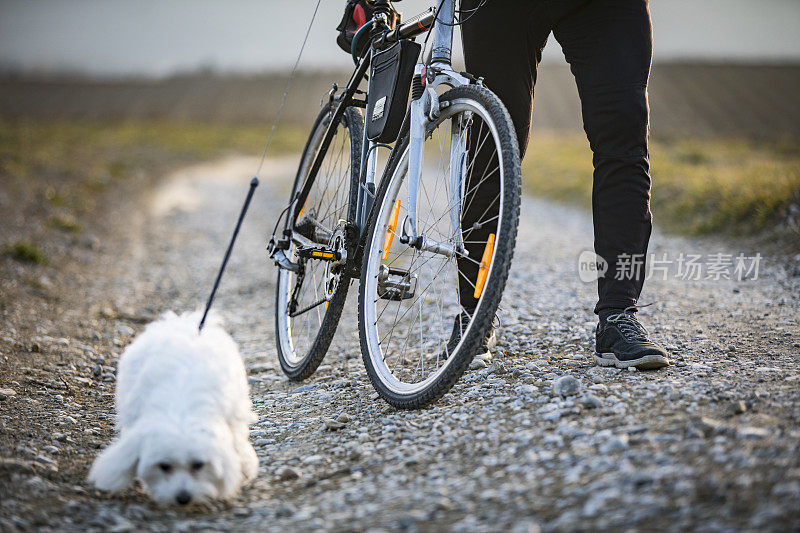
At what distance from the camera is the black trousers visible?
103 inches

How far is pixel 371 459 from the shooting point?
2.19 metres

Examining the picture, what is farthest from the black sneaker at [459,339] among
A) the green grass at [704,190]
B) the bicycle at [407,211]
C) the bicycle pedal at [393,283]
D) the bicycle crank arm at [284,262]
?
the green grass at [704,190]

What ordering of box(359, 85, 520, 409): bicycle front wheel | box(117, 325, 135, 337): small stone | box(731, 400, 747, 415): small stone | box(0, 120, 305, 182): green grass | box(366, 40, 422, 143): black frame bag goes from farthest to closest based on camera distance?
box(0, 120, 305, 182): green grass, box(117, 325, 135, 337): small stone, box(366, 40, 422, 143): black frame bag, box(359, 85, 520, 409): bicycle front wheel, box(731, 400, 747, 415): small stone

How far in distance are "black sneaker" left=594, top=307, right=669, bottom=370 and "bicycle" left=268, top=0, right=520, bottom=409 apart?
579mm

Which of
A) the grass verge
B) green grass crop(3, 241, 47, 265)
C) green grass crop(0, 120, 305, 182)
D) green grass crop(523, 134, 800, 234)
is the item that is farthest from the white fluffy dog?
green grass crop(0, 120, 305, 182)

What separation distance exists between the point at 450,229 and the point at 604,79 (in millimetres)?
887

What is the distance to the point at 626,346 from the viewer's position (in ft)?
8.72

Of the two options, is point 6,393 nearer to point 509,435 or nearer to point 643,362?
point 509,435

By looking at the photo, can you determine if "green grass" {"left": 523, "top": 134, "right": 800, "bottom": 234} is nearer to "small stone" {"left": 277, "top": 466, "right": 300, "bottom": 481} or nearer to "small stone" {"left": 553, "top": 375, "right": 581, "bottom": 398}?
"small stone" {"left": 553, "top": 375, "right": 581, "bottom": 398}

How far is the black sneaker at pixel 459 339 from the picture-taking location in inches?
114

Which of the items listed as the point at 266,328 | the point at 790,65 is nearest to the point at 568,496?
the point at 266,328

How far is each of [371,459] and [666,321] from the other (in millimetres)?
2196

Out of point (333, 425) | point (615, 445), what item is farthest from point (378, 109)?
point (615, 445)

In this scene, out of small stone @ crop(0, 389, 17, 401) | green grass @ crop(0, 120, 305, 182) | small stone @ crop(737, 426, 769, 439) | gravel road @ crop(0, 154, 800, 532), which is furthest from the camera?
green grass @ crop(0, 120, 305, 182)
